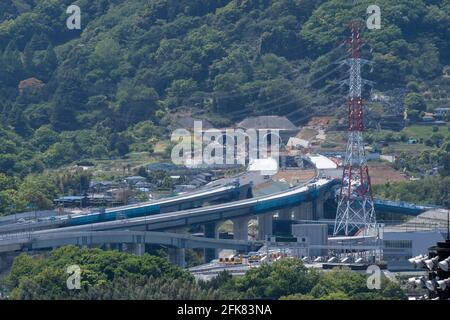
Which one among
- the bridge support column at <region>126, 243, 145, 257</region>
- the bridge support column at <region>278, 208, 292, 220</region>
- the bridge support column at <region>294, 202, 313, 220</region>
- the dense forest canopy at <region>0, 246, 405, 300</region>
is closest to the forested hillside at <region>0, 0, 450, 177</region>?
the bridge support column at <region>294, 202, 313, 220</region>

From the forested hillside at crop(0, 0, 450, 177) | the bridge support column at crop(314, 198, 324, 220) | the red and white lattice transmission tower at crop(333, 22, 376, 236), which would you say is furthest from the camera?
the forested hillside at crop(0, 0, 450, 177)

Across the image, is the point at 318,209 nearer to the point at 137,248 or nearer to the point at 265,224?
the point at 265,224

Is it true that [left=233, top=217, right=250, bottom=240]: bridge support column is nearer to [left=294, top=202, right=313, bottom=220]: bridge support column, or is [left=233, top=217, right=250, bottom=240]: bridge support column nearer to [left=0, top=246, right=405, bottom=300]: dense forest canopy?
[left=294, top=202, right=313, bottom=220]: bridge support column

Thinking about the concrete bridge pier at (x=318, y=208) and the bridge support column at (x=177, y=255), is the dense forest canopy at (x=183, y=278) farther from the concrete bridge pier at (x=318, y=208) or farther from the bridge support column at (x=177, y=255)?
the concrete bridge pier at (x=318, y=208)

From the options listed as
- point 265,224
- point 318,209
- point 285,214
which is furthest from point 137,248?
point 318,209

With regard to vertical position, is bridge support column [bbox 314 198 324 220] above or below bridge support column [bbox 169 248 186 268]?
above

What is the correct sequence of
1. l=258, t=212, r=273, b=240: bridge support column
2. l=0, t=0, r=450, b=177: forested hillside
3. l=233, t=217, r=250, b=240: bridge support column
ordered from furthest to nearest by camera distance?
l=0, t=0, r=450, b=177: forested hillside → l=258, t=212, r=273, b=240: bridge support column → l=233, t=217, r=250, b=240: bridge support column
